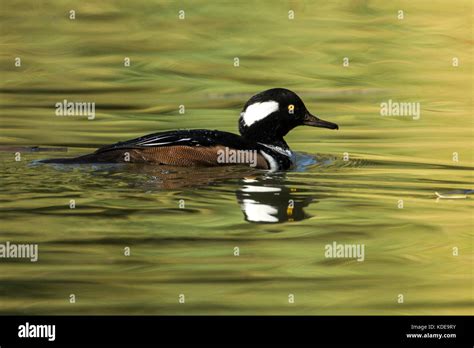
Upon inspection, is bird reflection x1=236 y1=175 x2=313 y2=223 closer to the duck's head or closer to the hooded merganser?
the hooded merganser

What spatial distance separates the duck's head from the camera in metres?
13.7

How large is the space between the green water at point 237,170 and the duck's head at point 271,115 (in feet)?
1.84

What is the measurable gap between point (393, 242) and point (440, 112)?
731 centimetres

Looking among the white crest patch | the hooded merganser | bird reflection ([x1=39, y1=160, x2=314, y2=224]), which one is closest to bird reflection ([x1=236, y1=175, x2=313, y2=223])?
bird reflection ([x1=39, y1=160, x2=314, y2=224])

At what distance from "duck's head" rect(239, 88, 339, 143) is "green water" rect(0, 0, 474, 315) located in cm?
56

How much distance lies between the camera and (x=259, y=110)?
13.7m

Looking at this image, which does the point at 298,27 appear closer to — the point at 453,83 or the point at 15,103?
the point at 453,83

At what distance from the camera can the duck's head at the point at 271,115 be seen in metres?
13.7

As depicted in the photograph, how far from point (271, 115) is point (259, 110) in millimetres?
161

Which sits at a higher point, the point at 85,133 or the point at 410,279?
the point at 85,133

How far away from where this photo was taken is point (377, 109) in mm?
17141
